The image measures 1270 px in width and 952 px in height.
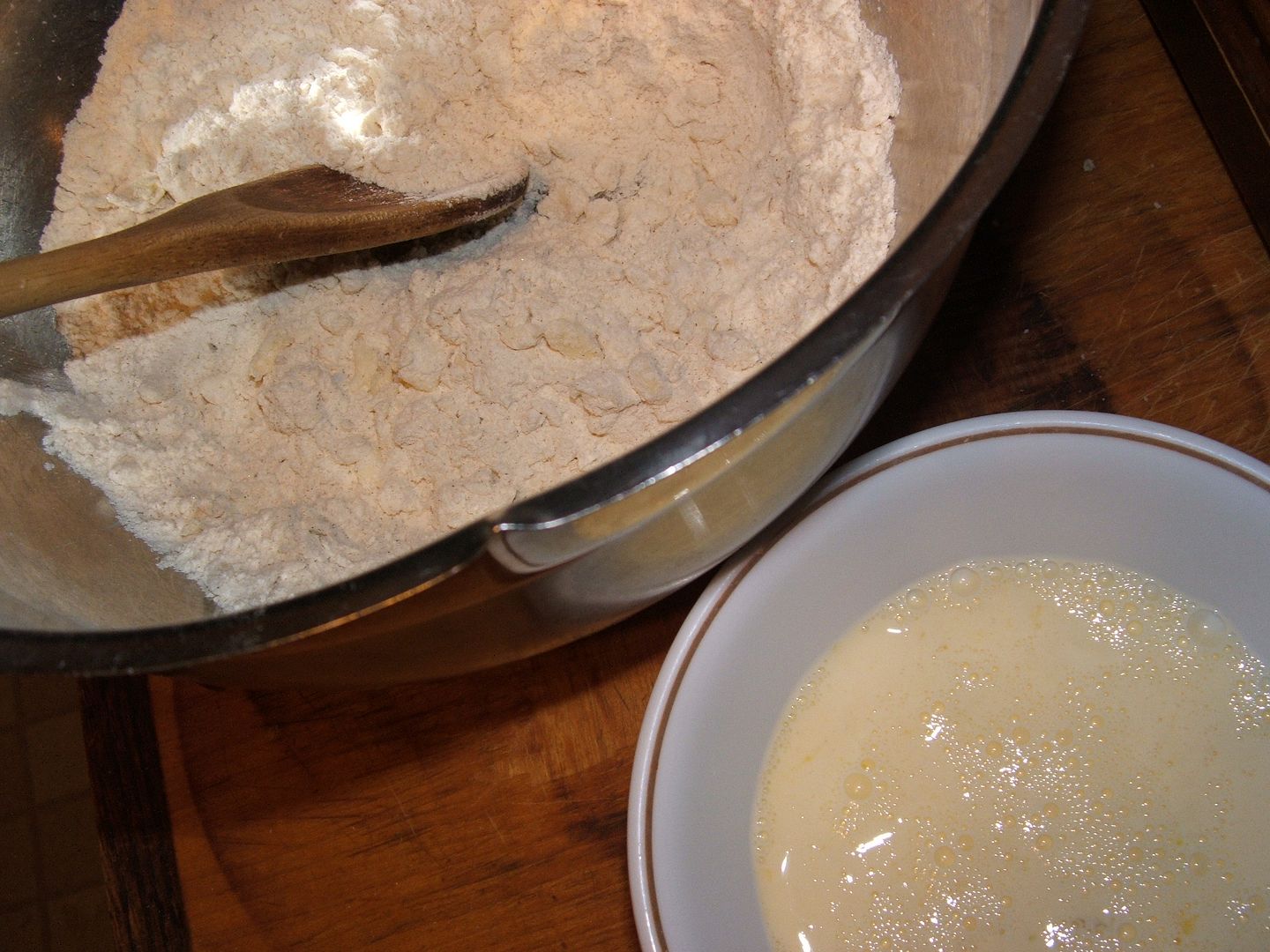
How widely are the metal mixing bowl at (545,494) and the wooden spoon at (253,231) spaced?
13 centimetres

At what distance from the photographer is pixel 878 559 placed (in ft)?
2.25

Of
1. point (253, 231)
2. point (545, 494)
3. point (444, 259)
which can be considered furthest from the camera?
point (444, 259)

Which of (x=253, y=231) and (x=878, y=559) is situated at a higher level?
(x=253, y=231)

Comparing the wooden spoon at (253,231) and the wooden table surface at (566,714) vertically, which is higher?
the wooden spoon at (253,231)

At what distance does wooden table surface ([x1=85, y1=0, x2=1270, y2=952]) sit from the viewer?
0.68 meters

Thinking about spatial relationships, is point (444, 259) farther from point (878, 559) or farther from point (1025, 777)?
point (1025, 777)

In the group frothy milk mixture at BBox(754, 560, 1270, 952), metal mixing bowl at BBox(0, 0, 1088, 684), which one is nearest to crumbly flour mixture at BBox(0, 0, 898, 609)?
metal mixing bowl at BBox(0, 0, 1088, 684)

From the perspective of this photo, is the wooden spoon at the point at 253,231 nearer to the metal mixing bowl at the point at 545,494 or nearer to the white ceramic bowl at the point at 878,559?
A: the metal mixing bowl at the point at 545,494

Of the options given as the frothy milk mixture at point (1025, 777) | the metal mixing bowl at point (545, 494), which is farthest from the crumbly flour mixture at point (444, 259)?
the frothy milk mixture at point (1025, 777)

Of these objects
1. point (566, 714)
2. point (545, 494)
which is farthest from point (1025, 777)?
point (545, 494)

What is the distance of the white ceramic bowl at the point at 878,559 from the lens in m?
0.62

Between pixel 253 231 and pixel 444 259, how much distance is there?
0.47ft

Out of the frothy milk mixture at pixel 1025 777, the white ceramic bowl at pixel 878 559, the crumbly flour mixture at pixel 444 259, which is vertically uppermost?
the crumbly flour mixture at pixel 444 259

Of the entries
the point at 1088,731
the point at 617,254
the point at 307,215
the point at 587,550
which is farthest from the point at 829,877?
the point at 307,215
